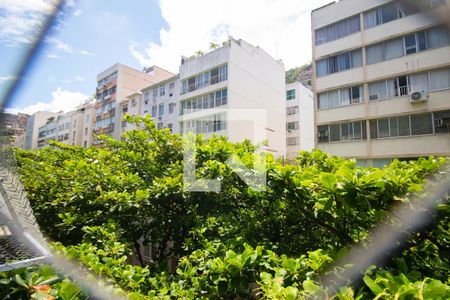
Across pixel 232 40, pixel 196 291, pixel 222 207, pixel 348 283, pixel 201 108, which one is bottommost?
pixel 196 291

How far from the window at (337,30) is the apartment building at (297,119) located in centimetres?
1508

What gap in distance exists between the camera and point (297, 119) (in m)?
31.1

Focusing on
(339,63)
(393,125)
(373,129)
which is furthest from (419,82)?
(339,63)

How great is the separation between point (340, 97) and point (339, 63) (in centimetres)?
198

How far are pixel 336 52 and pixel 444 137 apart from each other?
22.9ft

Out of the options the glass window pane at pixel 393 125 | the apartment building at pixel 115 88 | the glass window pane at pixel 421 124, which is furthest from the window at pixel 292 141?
the apartment building at pixel 115 88

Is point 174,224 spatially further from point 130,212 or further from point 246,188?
point 246,188

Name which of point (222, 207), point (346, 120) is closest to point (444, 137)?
point (346, 120)

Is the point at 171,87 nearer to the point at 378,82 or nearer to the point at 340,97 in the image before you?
the point at 340,97

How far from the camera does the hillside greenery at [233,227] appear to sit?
4.85ft

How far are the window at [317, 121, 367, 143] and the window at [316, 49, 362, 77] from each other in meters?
3.17

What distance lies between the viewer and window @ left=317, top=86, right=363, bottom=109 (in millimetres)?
15041

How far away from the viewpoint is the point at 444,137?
1242 centimetres

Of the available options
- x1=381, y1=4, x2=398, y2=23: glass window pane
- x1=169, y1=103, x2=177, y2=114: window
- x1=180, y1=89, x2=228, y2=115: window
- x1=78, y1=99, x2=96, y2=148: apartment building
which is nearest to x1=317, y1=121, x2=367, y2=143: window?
x1=381, y1=4, x2=398, y2=23: glass window pane
